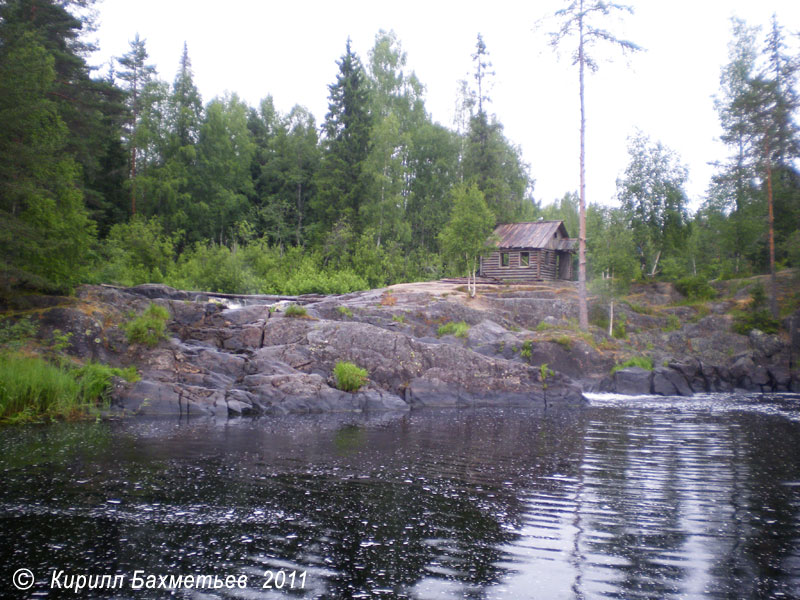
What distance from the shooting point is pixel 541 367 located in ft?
69.8

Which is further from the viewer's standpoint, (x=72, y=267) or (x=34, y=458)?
(x=72, y=267)

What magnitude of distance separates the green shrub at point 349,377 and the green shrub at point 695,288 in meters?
25.4

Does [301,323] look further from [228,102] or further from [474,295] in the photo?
[228,102]

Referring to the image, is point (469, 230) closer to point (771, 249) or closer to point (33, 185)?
point (771, 249)

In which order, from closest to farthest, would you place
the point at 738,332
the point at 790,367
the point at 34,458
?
1. the point at 34,458
2. the point at 790,367
3. the point at 738,332

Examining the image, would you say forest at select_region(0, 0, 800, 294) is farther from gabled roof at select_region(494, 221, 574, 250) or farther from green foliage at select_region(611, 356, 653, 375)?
green foliage at select_region(611, 356, 653, 375)

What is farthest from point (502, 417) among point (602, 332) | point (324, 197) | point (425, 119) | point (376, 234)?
point (425, 119)

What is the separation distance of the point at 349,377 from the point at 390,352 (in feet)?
8.37

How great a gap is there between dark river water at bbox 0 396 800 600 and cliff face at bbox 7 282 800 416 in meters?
4.92

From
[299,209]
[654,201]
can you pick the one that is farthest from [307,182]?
[654,201]

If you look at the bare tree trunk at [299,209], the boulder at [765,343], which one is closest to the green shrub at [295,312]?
the boulder at [765,343]

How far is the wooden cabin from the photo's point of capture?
41469 millimetres

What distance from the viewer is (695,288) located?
35.8 metres

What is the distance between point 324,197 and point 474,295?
20.7 meters
